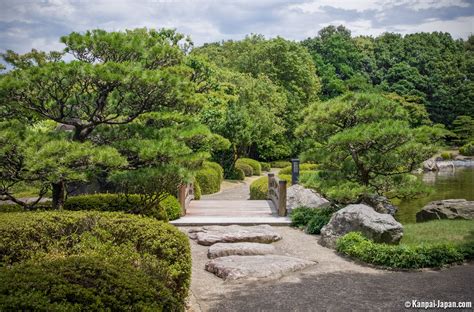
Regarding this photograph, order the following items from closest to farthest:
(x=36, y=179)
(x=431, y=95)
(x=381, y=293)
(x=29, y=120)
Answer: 1. (x=381, y=293)
2. (x=36, y=179)
3. (x=29, y=120)
4. (x=431, y=95)

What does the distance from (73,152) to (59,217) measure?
101 centimetres

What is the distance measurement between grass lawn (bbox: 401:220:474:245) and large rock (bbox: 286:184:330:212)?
8.47 feet

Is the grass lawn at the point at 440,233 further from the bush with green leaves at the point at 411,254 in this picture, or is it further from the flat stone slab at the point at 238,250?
the flat stone slab at the point at 238,250

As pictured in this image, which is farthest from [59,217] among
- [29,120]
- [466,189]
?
[466,189]

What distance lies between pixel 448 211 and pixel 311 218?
13.4 feet

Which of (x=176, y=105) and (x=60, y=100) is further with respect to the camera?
(x=176, y=105)

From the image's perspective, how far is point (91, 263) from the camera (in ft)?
14.2

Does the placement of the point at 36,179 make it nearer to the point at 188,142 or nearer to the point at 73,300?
the point at 188,142

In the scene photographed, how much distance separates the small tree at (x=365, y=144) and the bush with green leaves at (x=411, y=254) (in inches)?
87.9

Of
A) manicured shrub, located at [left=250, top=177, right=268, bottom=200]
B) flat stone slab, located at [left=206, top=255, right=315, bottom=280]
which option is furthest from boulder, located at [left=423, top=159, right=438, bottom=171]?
flat stone slab, located at [left=206, top=255, right=315, bottom=280]

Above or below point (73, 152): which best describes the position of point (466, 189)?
below

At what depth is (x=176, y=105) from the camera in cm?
864

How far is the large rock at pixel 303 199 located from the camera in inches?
487

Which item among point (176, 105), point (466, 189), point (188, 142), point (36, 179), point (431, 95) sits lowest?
point (466, 189)
